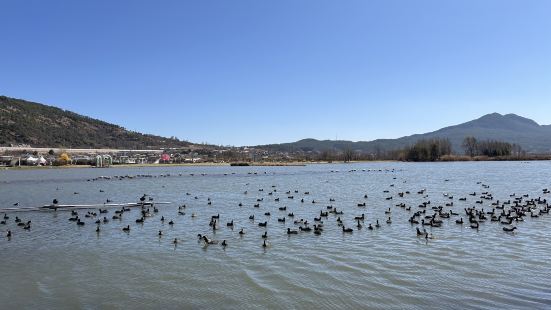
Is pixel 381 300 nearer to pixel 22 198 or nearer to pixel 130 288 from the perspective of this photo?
pixel 130 288

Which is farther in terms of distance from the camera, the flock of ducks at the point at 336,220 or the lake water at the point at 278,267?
the flock of ducks at the point at 336,220

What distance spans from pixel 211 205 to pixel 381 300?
95.3ft

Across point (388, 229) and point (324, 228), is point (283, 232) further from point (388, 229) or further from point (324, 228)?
point (388, 229)

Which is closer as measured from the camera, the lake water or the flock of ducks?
the lake water

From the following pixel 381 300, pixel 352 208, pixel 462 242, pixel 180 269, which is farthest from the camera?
pixel 352 208

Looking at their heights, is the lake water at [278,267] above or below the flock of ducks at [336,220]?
below

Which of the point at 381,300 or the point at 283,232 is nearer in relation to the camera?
the point at 381,300

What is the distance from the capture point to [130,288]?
647 inches

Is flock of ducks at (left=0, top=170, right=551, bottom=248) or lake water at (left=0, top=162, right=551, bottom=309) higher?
flock of ducks at (left=0, top=170, right=551, bottom=248)

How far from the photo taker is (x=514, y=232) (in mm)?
25016

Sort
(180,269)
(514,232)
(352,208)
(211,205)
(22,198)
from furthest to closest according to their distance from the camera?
1. (22,198)
2. (211,205)
3. (352,208)
4. (514,232)
5. (180,269)

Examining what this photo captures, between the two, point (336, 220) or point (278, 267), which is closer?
point (278, 267)

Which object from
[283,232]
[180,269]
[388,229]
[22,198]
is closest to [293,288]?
[180,269]

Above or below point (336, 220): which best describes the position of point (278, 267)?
below
